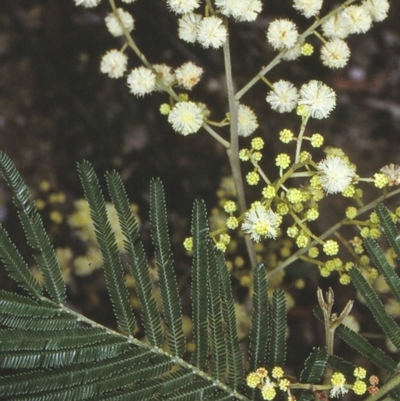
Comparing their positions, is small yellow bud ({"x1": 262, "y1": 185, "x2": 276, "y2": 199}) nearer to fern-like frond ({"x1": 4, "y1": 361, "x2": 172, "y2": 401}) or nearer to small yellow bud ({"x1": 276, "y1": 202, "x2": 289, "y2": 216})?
small yellow bud ({"x1": 276, "y1": 202, "x2": 289, "y2": 216})

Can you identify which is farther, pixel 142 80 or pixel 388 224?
pixel 142 80

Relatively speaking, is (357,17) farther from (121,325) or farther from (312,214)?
(121,325)

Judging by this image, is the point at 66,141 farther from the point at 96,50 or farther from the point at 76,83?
the point at 96,50

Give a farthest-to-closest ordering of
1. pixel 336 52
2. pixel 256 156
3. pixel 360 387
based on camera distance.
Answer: pixel 336 52 → pixel 256 156 → pixel 360 387

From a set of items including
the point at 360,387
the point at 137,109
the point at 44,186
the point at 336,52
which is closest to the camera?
the point at 360,387

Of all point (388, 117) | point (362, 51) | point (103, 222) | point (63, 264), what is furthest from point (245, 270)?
point (362, 51)

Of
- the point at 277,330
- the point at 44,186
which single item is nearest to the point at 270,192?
the point at 277,330

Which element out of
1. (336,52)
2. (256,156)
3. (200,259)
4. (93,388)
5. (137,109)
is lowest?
(93,388)

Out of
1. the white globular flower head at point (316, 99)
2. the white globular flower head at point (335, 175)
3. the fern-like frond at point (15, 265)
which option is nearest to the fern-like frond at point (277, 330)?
the white globular flower head at point (335, 175)
